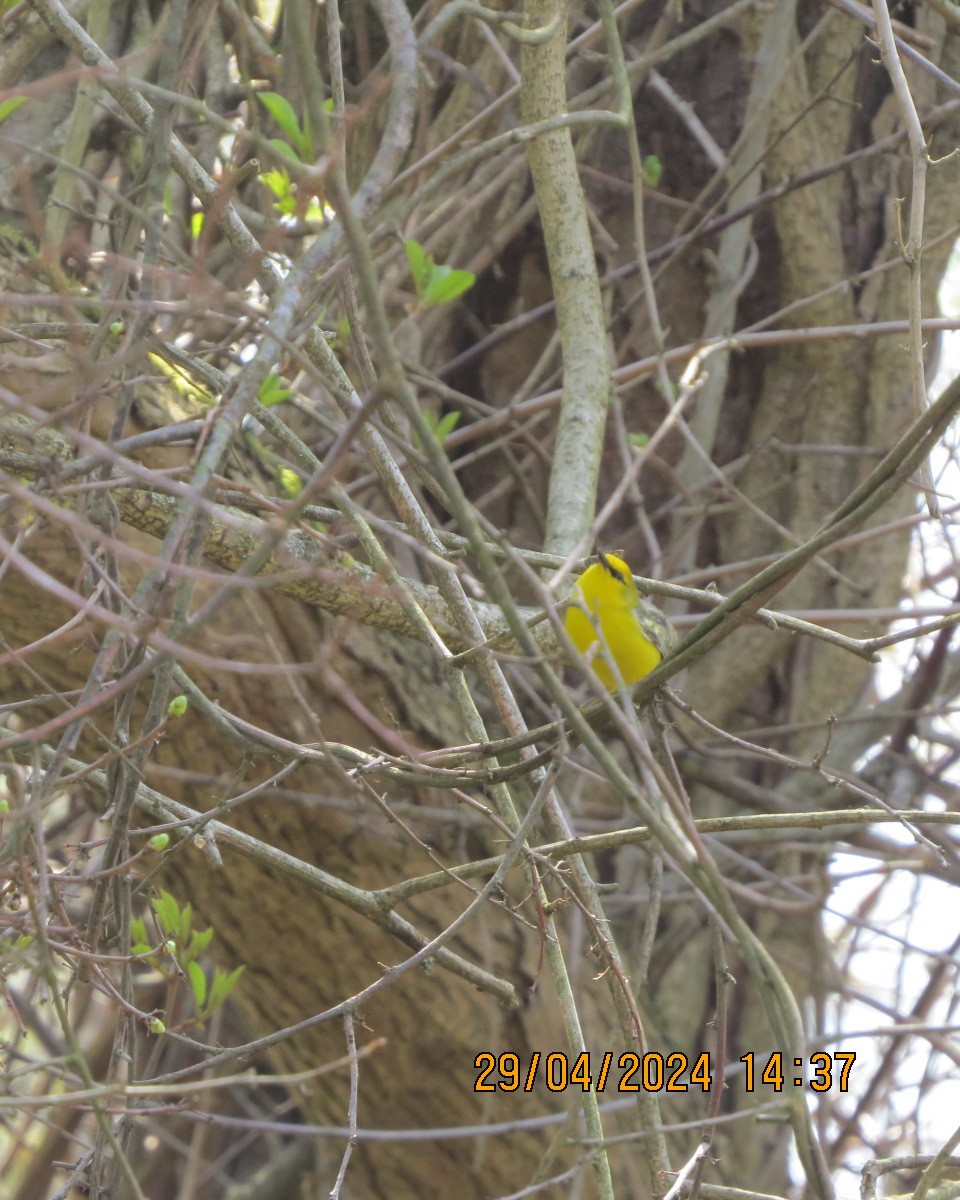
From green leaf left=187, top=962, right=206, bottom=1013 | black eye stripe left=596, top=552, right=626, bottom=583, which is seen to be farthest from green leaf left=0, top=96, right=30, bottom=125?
green leaf left=187, top=962, right=206, bottom=1013

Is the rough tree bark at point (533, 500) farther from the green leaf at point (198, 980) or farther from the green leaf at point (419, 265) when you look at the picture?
the green leaf at point (198, 980)

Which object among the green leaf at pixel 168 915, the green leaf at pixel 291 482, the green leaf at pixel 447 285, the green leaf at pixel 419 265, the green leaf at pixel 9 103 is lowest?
the green leaf at pixel 168 915

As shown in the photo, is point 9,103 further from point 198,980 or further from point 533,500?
point 533,500

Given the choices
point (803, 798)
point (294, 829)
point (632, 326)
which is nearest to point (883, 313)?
point (632, 326)

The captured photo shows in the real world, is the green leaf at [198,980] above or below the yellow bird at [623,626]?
below

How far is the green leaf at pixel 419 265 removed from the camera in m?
2.57

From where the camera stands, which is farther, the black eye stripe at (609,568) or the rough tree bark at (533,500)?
the rough tree bark at (533,500)

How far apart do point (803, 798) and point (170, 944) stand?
258 centimetres

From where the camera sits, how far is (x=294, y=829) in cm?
337

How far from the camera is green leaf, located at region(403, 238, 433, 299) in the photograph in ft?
8.44

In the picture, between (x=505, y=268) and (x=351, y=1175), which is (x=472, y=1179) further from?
(x=505, y=268)

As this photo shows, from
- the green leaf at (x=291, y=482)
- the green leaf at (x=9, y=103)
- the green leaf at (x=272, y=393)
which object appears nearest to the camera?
the green leaf at (x=9, y=103)
